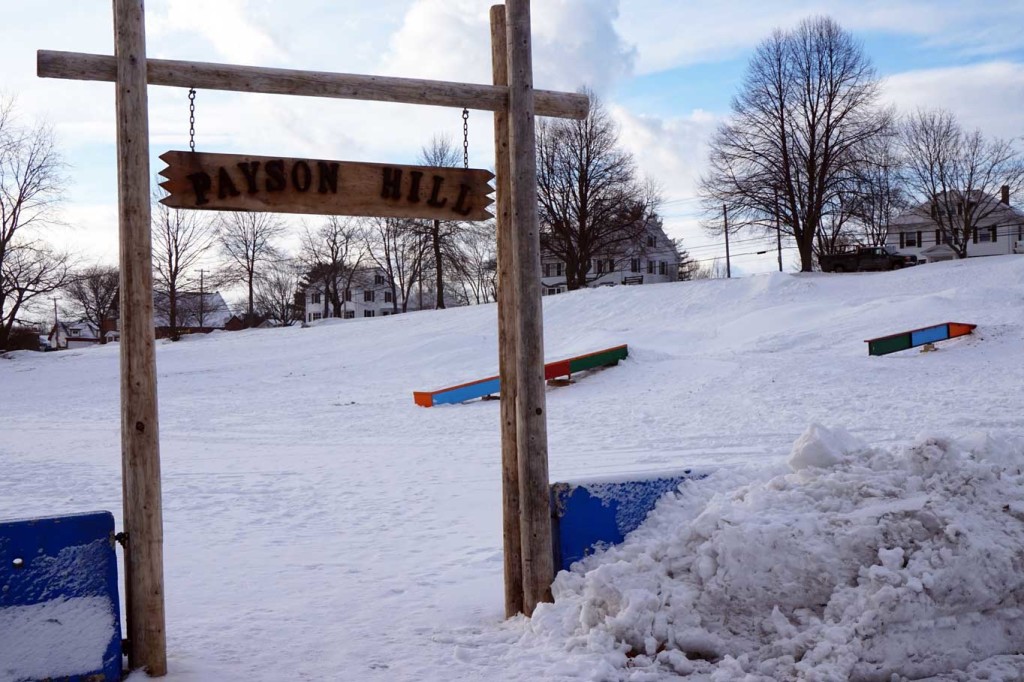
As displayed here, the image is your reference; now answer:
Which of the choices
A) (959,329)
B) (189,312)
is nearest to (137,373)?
(959,329)

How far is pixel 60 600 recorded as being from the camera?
411 centimetres

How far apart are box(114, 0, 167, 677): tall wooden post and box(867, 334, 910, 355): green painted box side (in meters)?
16.1

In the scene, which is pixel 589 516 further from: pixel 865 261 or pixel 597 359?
pixel 865 261

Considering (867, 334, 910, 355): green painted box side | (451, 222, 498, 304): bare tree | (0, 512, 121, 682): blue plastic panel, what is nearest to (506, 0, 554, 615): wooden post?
(0, 512, 121, 682): blue plastic panel

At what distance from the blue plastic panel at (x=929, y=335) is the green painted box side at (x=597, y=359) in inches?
227

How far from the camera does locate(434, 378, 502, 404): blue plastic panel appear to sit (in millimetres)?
17250

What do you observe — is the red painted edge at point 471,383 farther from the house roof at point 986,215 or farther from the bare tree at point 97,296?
the bare tree at point 97,296

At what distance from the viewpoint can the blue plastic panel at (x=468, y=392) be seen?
56.6ft

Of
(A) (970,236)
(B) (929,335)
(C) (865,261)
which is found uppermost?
(A) (970,236)

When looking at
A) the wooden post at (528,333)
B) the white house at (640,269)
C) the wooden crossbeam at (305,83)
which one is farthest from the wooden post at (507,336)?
the white house at (640,269)

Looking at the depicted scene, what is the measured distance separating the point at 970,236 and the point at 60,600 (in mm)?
68299

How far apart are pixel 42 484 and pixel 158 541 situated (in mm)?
6659

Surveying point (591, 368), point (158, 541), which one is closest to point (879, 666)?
point (158, 541)

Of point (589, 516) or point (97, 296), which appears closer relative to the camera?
point (589, 516)
